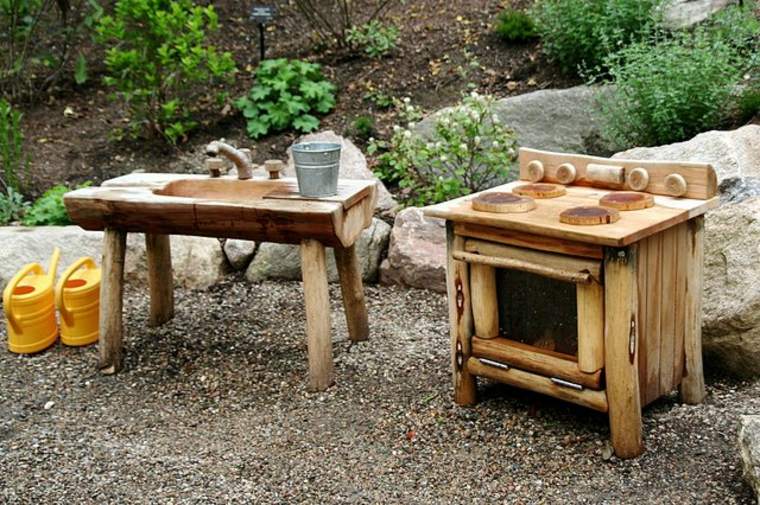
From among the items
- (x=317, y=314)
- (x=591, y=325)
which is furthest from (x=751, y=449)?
(x=317, y=314)

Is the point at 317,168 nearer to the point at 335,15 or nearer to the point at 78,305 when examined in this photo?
the point at 78,305

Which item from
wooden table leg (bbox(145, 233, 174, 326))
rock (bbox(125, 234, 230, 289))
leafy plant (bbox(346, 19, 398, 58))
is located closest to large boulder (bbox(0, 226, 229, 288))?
rock (bbox(125, 234, 230, 289))

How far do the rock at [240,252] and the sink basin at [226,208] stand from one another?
107 centimetres

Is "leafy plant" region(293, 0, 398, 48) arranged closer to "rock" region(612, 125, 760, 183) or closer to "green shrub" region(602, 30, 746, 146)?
"green shrub" region(602, 30, 746, 146)

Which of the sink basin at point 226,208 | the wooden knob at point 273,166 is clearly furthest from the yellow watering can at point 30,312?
the wooden knob at point 273,166

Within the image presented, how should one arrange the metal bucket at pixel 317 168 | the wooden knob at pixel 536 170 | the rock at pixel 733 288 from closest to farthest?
the rock at pixel 733 288, the wooden knob at pixel 536 170, the metal bucket at pixel 317 168

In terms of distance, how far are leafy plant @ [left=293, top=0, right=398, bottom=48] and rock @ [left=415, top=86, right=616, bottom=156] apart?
186 centimetres

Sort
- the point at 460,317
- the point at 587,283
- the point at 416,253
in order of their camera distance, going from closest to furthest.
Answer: the point at 587,283 → the point at 460,317 → the point at 416,253

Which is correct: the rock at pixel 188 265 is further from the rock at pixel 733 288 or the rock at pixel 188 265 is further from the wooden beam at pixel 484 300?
the rock at pixel 733 288

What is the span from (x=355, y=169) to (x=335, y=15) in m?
2.77

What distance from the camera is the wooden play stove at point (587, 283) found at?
3.67m

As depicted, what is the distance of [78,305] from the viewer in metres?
5.27

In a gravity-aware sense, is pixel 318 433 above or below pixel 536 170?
below

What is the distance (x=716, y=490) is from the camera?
3590mm
